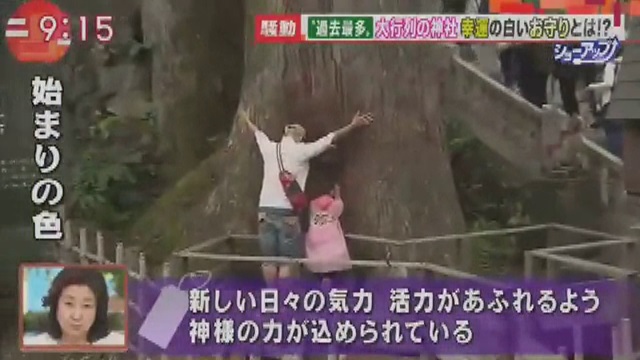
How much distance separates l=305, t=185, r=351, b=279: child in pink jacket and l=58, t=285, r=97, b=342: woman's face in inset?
2.86 ft

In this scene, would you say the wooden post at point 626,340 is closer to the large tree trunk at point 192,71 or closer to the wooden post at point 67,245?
the large tree trunk at point 192,71

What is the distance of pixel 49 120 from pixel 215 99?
25.5 inches

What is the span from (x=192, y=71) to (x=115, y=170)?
50 centimetres

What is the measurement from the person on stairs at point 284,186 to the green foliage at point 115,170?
448 millimetres

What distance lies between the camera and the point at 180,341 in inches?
167

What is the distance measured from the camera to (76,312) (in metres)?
4.24

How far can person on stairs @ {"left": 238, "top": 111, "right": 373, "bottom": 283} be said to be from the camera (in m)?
4.17

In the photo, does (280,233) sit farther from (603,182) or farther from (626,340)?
(626,340)

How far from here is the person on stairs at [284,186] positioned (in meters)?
4.17

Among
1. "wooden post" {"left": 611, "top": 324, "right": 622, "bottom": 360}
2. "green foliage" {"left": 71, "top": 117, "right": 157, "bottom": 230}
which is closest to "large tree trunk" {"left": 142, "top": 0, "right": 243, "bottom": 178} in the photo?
"green foliage" {"left": 71, "top": 117, "right": 157, "bottom": 230}

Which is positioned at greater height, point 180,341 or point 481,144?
point 481,144

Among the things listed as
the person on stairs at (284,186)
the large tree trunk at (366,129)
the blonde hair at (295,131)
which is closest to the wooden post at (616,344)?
the large tree trunk at (366,129)

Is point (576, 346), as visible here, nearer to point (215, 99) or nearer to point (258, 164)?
point (258, 164)

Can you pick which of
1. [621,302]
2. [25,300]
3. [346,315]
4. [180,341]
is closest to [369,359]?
[346,315]
